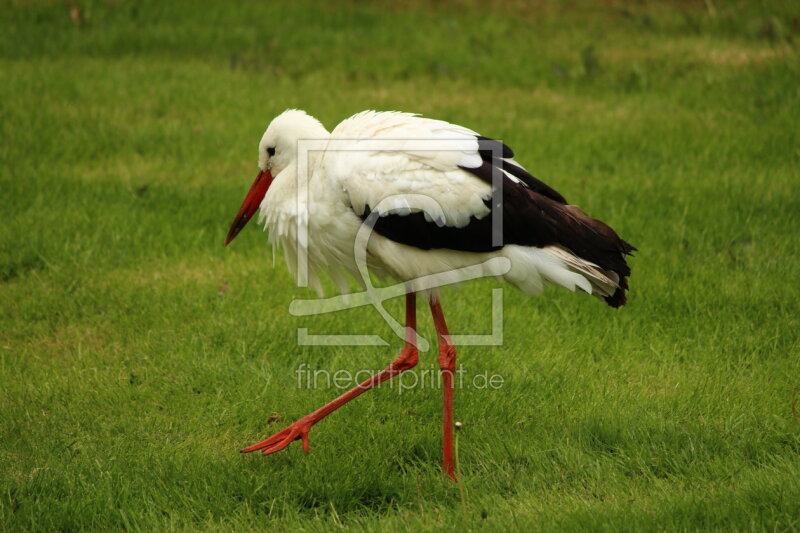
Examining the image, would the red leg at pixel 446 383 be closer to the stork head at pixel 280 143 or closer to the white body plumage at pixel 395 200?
the white body plumage at pixel 395 200

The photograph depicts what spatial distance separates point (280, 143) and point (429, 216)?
870mm

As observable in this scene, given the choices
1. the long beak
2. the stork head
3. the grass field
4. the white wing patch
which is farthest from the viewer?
the long beak

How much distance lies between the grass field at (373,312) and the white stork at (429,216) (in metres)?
0.43

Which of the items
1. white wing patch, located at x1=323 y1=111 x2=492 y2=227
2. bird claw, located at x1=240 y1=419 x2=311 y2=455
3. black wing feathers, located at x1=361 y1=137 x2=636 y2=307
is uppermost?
white wing patch, located at x1=323 y1=111 x2=492 y2=227

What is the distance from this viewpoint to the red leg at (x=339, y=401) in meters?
4.12

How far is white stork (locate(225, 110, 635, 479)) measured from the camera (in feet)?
13.2

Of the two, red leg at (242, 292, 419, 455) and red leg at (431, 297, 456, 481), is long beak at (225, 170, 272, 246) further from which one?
red leg at (431, 297, 456, 481)

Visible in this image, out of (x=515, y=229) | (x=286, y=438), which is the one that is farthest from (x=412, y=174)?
(x=286, y=438)

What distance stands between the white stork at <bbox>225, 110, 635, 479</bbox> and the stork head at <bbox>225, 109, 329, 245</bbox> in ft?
0.15

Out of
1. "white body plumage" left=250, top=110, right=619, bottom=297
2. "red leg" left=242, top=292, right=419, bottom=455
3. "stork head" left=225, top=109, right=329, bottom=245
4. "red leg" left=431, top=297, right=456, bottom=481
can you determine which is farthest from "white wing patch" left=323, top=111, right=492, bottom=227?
"red leg" left=242, top=292, right=419, bottom=455

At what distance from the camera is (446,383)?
4.27 metres

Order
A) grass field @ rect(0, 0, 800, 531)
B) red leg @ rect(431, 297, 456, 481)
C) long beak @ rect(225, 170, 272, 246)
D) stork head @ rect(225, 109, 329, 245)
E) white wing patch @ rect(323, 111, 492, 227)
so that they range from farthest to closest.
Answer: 1. long beak @ rect(225, 170, 272, 246)
2. stork head @ rect(225, 109, 329, 245)
3. red leg @ rect(431, 297, 456, 481)
4. white wing patch @ rect(323, 111, 492, 227)
5. grass field @ rect(0, 0, 800, 531)

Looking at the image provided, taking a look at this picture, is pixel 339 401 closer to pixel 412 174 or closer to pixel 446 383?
pixel 446 383

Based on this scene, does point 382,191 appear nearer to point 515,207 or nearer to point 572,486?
point 515,207
